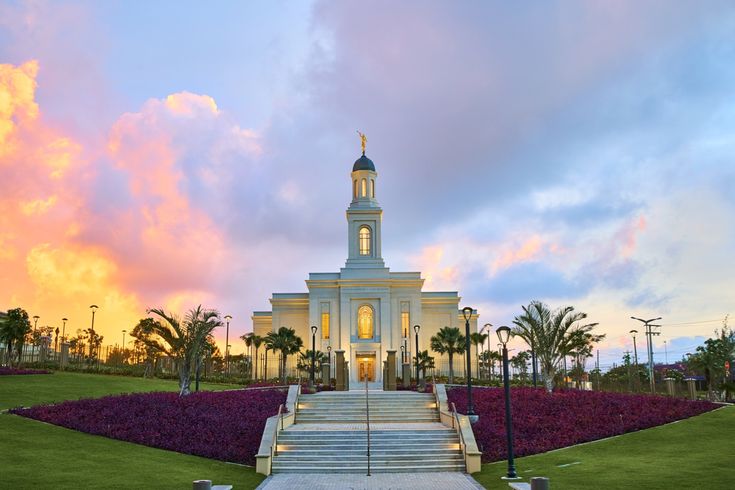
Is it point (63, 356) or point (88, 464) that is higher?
point (63, 356)

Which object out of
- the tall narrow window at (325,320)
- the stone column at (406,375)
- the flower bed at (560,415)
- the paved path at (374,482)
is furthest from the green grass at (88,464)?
the tall narrow window at (325,320)

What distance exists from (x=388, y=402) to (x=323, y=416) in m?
3.27

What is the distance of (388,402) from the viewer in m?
27.8

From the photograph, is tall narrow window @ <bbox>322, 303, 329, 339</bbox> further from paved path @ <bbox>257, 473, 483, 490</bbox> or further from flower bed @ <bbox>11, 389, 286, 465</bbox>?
paved path @ <bbox>257, 473, 483, 490</bbox>

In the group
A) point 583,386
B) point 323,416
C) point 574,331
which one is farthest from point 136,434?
point 583,386

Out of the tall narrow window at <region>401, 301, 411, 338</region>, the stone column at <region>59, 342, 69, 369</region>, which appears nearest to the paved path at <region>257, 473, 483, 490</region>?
the stone column at <region>59, 342, 69, 369</region>

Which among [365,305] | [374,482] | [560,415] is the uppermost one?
[365,305]

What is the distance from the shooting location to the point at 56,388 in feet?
110

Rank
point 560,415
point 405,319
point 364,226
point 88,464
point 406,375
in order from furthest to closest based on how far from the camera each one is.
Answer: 1. point 364,226
2. point 405,319
3. point 406,375
4. point 560,415
5. point 88,464

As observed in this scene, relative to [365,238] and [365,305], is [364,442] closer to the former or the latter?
[365,305]

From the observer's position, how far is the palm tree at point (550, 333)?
110 feet

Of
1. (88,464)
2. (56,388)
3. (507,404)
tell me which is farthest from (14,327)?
(507,404)

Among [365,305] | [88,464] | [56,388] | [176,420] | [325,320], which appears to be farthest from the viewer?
[325,320]

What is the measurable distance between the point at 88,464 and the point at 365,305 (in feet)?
135
